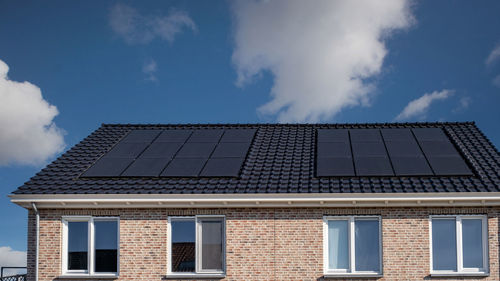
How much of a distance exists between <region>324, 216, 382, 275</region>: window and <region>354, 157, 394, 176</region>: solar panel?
1.54 meters

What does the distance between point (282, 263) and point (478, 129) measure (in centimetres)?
977

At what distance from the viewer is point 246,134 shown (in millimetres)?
20203

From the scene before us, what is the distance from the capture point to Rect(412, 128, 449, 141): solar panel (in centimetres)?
1934

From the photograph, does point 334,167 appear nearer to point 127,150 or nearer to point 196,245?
point 196,245

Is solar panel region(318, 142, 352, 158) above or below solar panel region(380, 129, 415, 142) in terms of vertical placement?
below

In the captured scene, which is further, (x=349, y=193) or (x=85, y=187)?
(x=85, y=187)

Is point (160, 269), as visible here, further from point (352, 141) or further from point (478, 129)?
point (478, 129)

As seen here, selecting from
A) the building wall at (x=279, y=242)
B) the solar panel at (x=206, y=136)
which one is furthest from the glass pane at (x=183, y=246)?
the solar panel at (x=206, y=136)

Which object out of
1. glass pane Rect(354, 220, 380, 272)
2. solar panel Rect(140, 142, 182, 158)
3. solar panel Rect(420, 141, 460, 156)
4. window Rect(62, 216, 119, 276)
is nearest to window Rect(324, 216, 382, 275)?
glass pane Rect(354, 220, 380, 272)

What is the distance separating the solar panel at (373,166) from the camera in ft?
53.7

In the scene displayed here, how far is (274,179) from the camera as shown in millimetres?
16156

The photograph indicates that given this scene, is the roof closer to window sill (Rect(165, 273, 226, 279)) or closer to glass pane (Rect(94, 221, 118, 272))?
glass pane (Rect(94, 221, 118, 272))

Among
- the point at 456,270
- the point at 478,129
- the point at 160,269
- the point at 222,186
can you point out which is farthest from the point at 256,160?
the point at 478,129

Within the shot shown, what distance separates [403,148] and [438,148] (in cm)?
116
